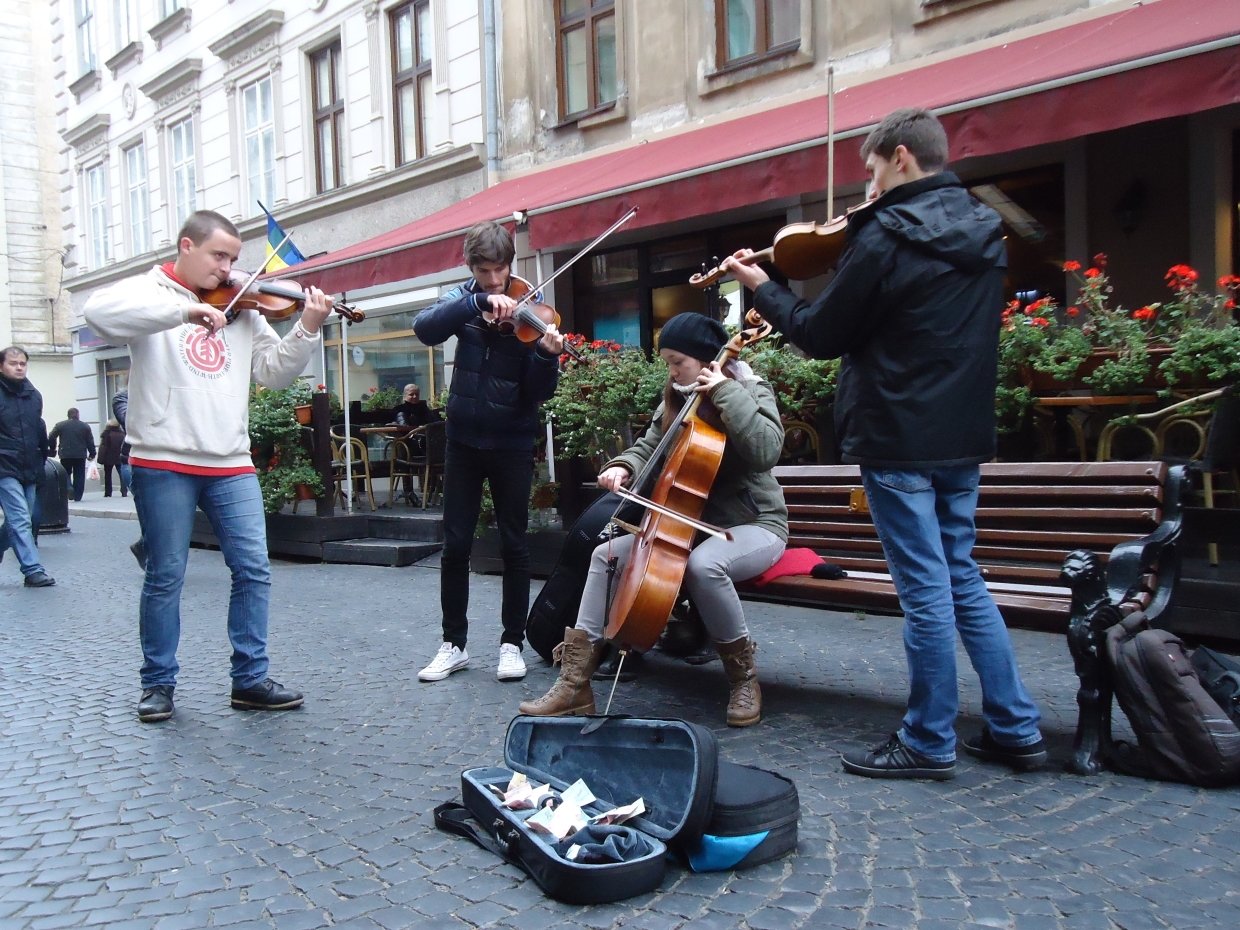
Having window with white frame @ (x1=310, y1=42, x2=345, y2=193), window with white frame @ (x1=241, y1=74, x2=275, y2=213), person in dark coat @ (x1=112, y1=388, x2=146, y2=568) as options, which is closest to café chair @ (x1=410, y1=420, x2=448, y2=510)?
person in dark coat @ (x1=112, y1=388, x2=146, y2=568)

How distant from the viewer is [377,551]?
28.5 ft

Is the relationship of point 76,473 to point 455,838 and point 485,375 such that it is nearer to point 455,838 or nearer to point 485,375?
point 485,375

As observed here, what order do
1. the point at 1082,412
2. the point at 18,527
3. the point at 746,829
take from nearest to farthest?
1. the point at 746,829
2. the point at 1082,412
3. the point at 18,527

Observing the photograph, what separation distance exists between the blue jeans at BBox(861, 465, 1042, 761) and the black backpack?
293 millimetres

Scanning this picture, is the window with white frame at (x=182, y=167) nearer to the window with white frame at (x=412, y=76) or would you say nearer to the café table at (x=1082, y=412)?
→ the window with white frame at (x=412, y=76)

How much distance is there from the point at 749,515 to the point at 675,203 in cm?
428

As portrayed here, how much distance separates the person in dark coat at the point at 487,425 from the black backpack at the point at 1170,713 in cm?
237

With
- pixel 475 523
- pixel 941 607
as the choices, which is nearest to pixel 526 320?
pixel 475 523

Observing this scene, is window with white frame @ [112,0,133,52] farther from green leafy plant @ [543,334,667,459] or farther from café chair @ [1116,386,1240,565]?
café chair @ [1116,386,1240,565]

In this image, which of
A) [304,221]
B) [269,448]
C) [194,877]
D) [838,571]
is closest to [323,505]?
[269,448]

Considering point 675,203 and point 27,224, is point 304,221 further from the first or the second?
point 27,224

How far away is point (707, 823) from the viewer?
2588mm

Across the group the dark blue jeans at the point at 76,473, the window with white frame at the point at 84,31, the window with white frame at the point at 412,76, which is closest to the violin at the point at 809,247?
the window with white frame at the point at 412,76

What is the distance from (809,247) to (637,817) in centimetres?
168
